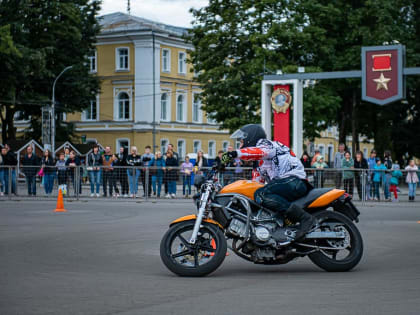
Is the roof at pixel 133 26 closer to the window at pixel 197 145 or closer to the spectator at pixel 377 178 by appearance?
the window at pixel 197 145

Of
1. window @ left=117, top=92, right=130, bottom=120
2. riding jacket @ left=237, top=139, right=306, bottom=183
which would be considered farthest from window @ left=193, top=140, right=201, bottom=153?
riding jacket @ left=237, top=139, right=306, bottom=183

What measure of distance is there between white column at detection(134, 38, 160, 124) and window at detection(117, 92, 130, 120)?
58.9 inches

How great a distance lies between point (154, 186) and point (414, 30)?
1059 inches

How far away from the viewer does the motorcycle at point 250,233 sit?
8617 mm

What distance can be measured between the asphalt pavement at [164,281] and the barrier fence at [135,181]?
9040 mm

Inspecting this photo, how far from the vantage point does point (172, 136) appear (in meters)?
68.2

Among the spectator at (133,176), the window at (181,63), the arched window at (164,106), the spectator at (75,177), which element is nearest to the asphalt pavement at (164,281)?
the spectator at (133,176)

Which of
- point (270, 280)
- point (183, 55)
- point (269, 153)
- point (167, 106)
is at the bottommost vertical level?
point (270, 280)

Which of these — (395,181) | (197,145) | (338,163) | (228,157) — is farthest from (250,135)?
(197,145)

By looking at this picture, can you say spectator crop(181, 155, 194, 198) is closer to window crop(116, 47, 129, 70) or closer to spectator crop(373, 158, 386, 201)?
spectator crop(373, 158, 386, 201)

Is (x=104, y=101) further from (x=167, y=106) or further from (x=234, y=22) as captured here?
(x=234, y=22)

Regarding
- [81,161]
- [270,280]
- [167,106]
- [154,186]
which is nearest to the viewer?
[270,280]

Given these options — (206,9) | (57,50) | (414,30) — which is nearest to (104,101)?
(57,50)

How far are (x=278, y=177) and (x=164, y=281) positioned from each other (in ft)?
6.14
